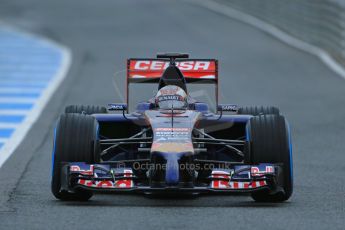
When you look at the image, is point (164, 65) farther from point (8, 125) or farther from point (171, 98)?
point (8, 125)

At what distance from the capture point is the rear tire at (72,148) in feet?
40.3

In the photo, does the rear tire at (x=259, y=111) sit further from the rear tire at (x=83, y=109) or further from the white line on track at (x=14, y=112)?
the white line on track at (x=14, y=112)

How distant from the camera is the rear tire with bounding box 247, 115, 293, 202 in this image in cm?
1227

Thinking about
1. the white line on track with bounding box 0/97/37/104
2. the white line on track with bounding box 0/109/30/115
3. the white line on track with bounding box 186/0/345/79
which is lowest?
the white line on track with bounding box 0/109/30/115

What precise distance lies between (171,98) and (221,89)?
39.9ft

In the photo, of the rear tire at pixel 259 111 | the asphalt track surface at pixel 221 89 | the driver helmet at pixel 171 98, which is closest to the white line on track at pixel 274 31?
the asphalt track surface at pixel 221 89

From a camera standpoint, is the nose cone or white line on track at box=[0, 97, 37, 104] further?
white line on track at box=[0, 97, 37, 104]

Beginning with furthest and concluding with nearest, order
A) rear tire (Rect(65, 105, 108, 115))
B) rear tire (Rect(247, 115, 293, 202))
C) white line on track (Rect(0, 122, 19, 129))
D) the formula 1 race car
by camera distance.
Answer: white line on track (Rect(0, 122, 19, 129)) < rear tire (Rect(65, 105, 108, 115)) < rear tire (Rect(247, 115, 293, 202)) < the formula 1 race car

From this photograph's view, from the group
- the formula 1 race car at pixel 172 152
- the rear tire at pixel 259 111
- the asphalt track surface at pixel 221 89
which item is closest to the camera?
the asphalt track surface at pixel 221 89

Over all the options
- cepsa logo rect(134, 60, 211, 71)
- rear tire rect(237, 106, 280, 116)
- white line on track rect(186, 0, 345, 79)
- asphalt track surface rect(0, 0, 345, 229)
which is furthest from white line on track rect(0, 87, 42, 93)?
rear tire rect(237, 106, 280, 116)

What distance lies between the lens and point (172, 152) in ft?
39.1

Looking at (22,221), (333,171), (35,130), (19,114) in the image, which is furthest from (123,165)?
(19,114)

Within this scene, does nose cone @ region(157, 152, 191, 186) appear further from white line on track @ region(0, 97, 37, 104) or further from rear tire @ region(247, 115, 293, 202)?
white line on track @ region(0, 97, 37, 104)

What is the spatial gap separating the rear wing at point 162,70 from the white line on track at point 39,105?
6.78 ft
